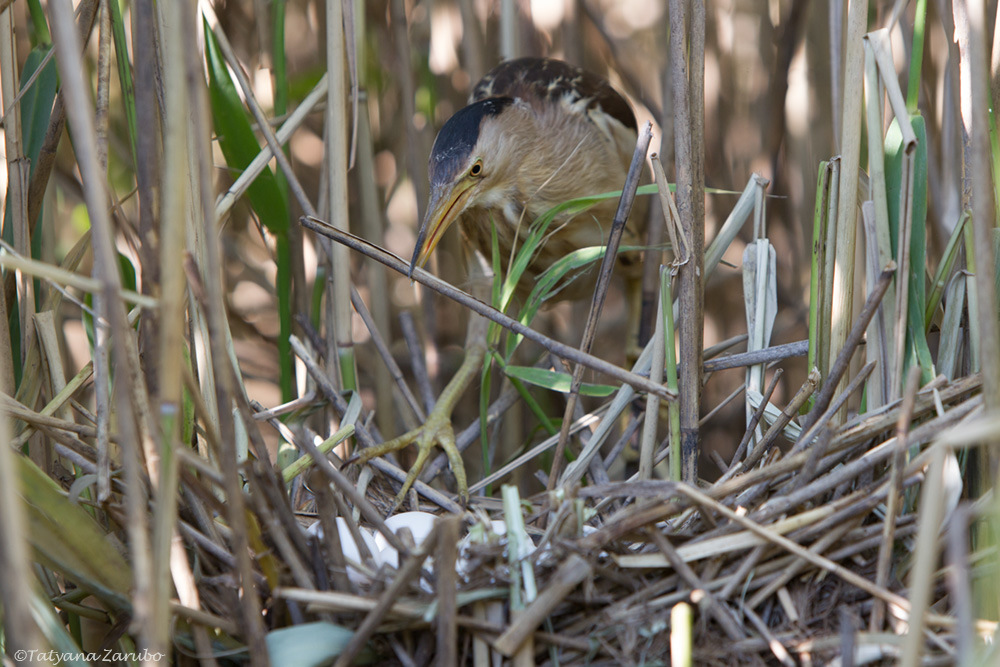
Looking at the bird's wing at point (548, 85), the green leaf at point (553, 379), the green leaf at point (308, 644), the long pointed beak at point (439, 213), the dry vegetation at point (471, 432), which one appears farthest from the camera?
the bird's wing at point (548, 85)

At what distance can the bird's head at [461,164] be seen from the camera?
1274 mm

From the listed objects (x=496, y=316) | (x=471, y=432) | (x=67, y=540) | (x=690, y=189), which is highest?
(x=690, y=189)

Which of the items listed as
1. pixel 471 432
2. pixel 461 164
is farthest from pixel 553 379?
pixel 461 164

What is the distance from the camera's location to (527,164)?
149 cm

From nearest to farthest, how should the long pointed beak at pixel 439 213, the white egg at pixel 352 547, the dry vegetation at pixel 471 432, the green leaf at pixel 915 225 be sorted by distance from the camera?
1. the dry vegetation at pixel 471 432
2. the white egg at pixel 352 547
3. the green leaf at pixel 915 225
4. the long pointed beak at pixel 439 213

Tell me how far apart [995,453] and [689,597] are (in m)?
0.27

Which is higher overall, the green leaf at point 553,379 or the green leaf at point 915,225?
the green leaf at point 915,225

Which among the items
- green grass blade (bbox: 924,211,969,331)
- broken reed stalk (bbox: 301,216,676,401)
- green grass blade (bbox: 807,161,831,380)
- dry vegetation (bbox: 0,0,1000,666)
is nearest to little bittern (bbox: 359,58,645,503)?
dry vegetation (bbox: 0,0,1000,666)

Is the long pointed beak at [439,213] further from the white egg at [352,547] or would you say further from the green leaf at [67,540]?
the green leaf at [67,540]

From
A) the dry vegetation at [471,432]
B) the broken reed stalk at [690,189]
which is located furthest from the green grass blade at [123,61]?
the broken reed stalk at [690,189]

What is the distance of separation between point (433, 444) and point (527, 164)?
526mm

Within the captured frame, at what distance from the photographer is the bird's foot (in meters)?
1.14

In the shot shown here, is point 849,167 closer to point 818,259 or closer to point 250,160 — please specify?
point 818,259

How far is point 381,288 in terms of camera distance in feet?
5.02
